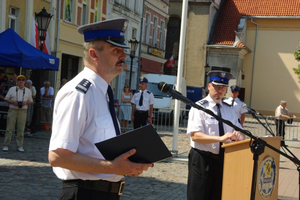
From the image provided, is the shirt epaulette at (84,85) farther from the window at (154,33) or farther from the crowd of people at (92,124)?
the window at (154,33)

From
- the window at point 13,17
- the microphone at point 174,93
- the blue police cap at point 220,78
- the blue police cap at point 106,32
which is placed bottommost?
the microphone at point 174,93

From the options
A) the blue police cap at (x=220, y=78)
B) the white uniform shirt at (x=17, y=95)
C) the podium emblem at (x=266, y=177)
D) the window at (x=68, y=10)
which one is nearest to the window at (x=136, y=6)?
the window at (x=68, y=10)

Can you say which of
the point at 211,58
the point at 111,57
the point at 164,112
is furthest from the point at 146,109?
the point at 211,58

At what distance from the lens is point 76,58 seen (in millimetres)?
28125

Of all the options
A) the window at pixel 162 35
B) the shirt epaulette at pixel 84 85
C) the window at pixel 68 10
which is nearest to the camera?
the shirt epaulette at pixel 84 85

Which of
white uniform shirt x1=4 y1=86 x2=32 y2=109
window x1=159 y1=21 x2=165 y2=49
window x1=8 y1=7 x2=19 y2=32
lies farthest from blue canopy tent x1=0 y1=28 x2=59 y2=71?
window x1=159 y1=21 x2=165 y2=49

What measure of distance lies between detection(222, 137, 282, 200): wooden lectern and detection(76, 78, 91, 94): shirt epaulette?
2380mm

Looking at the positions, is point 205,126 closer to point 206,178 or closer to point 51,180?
point 206,178

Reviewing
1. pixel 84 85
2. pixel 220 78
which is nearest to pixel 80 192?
pixel 84 85

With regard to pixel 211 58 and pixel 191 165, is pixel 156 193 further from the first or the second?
pixel 211 58

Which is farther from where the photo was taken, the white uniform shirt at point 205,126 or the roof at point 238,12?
the roof at point 238,12

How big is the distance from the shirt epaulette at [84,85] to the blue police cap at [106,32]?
31 cm

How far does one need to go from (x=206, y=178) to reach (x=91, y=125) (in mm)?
2764

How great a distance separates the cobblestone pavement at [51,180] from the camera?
8.25m
